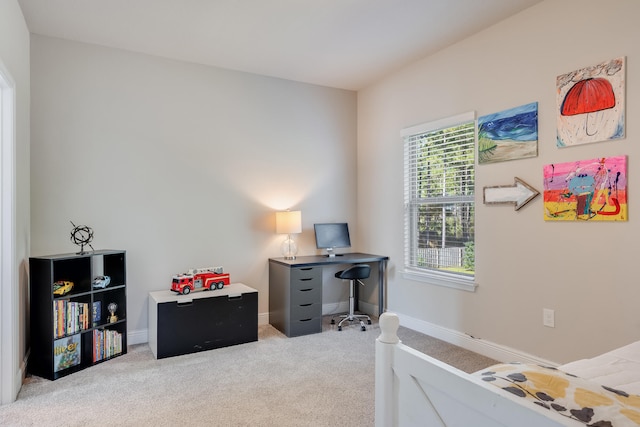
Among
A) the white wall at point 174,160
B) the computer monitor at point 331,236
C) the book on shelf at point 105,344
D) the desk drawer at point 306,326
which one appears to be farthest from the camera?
the computer monitor at point 331,236

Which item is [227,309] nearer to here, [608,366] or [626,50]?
[608,366]

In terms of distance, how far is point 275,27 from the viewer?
3180mm

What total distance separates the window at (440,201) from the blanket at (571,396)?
7.72ft

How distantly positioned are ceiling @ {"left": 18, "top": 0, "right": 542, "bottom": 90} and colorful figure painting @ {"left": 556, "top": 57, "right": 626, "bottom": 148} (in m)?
0.68

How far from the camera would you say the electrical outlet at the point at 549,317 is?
279 cm

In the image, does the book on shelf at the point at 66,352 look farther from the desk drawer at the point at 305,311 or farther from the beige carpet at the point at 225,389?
the desk drawer at the point at 305,311

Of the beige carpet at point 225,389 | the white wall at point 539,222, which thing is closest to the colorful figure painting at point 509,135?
the white wall at point 539,222

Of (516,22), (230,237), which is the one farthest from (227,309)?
(516,22)

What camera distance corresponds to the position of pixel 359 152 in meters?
4.82

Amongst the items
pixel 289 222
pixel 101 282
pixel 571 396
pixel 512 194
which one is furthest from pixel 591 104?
pixel 101 282

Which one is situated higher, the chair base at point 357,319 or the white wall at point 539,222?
the white wall at point 539,222

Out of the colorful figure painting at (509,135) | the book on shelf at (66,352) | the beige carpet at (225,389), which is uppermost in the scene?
the colorful figure painting at (509,135)

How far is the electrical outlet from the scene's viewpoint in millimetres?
2791

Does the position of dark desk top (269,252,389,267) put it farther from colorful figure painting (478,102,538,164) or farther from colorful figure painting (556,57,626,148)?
colorful figure painting (556,57,626,148)
